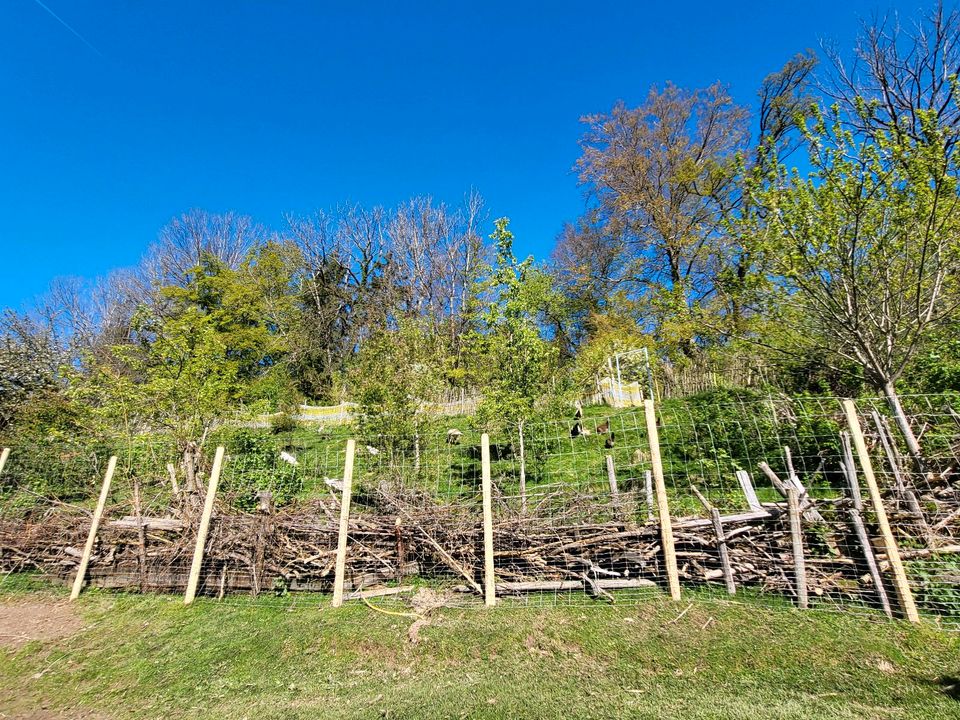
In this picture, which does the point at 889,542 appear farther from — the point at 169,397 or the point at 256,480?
the point at 169,397

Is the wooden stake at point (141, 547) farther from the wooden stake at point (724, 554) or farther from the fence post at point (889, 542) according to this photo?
the fence post at point (889, 542)

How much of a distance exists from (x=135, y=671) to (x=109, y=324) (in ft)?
A: 110

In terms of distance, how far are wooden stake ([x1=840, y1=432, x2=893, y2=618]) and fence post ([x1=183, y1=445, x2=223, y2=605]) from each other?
6.42 m

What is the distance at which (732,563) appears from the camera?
432 cm

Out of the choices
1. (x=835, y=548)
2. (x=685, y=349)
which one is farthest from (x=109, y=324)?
(x=835, y=548)

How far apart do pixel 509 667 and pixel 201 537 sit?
3.88 metres

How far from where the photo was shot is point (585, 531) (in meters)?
4.74

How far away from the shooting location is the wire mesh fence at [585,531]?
158 inches

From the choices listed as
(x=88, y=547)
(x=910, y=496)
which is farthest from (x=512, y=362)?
(x=88, y=547)

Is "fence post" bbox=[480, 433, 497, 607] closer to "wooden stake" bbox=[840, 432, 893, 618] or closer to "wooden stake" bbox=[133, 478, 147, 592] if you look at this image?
"wooden stake" bbox=[840, 432, 893, 618]

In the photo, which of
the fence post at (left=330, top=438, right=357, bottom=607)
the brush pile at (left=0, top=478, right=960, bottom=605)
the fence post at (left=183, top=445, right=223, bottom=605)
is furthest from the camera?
the fence post at (left=183, top=445, right=223, bottom=605)

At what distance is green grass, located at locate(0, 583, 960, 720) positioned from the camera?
2.93 m

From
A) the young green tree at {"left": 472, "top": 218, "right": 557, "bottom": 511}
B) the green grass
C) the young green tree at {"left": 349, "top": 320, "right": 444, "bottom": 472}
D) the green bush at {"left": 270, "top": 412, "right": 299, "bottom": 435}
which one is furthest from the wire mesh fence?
the green bush at {"left": 270, "top": 412, "right": 299, "bottom": 435}

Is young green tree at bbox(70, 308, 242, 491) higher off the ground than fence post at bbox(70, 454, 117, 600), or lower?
higher
